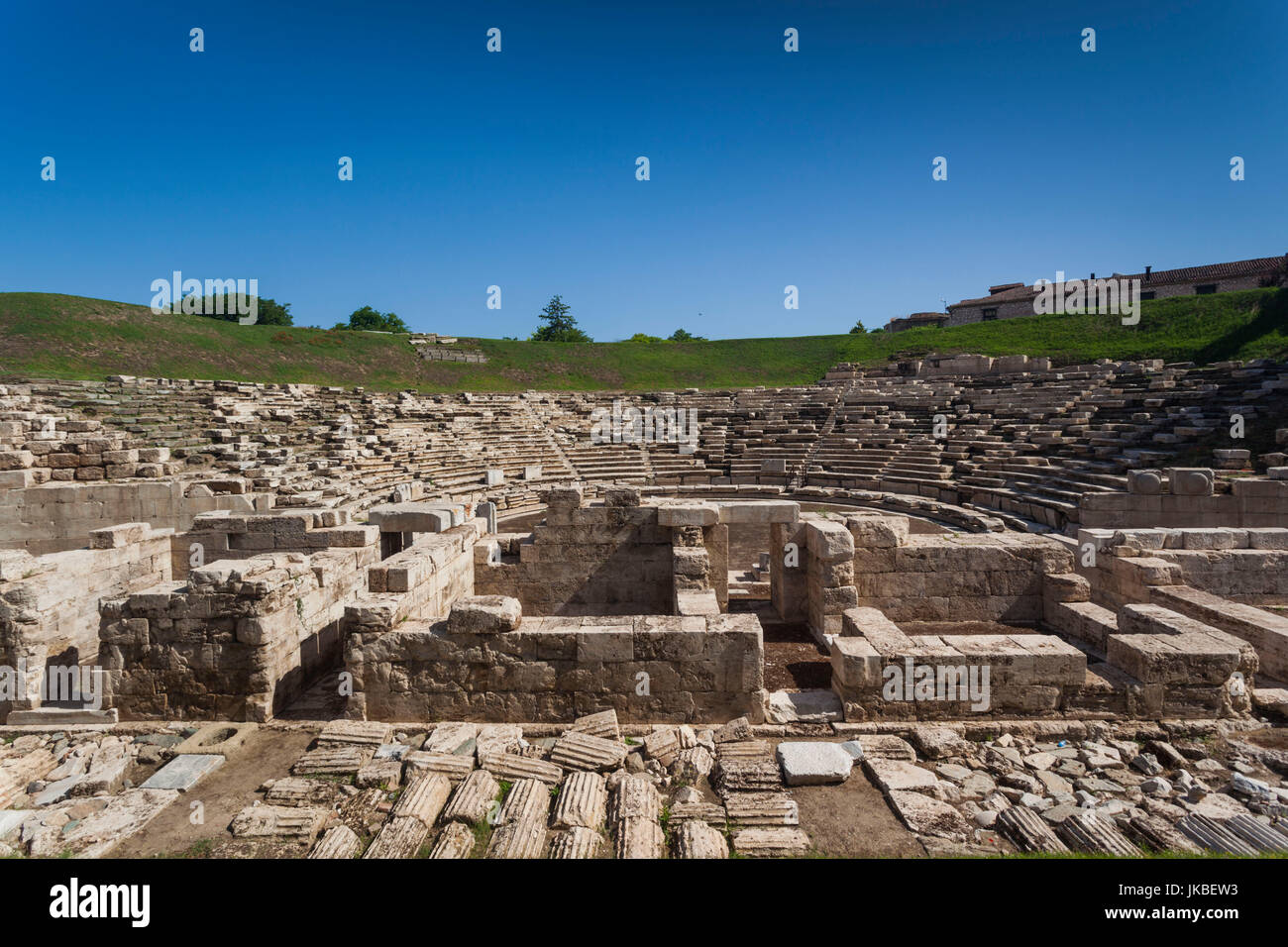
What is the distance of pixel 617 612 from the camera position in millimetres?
9703

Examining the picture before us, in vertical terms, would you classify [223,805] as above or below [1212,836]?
below

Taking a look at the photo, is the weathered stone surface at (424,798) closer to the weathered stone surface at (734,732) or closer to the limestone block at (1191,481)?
the weathered stone surface at (734,732)

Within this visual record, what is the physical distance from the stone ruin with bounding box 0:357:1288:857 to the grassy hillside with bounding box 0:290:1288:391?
47.6ft

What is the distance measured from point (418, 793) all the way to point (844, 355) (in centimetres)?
4490

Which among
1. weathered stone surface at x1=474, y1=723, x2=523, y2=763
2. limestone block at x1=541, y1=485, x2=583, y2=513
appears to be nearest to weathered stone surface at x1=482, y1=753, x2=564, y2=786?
weathered stone surface at x1=474, y1=723, x2=523, y2=763

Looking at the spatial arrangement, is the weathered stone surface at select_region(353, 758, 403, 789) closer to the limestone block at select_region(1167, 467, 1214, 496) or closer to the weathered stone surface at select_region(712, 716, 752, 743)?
the weathered stone surface at select_region(712, 716, 752, 743)

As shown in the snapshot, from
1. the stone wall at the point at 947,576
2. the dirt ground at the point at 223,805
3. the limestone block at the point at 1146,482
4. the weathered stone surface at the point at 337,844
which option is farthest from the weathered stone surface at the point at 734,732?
the limestone block at the point at 1146,482

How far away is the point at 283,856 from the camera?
3.96 m
